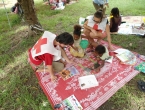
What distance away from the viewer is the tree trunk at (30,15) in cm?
352

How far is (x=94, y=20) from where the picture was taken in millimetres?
2902

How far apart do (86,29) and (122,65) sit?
1.10 m

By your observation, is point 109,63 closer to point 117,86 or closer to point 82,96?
point 117,86

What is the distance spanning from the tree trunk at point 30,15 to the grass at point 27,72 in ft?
0.79

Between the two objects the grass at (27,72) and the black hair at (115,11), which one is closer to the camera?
the grass at (27,72)

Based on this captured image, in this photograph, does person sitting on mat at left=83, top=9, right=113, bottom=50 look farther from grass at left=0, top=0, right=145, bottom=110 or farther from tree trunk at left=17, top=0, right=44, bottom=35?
tree trunk at left=17, top=0, right=44, bottom=35

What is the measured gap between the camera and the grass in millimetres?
2094

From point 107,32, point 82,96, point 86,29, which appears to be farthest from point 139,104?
point 86,29

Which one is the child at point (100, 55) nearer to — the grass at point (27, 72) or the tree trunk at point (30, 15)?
the grass at point (27, 72)

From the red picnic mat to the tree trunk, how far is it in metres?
1.69

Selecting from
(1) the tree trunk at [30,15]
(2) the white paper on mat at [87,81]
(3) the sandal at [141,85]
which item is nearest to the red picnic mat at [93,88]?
(2) the white paper on mat at [87,81]

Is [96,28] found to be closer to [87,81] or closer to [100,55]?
[100,55]

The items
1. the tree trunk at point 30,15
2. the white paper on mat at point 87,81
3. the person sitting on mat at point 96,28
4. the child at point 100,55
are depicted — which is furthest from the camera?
the tree trunk at point 30,15

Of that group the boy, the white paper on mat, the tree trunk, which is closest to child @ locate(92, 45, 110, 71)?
the boy
